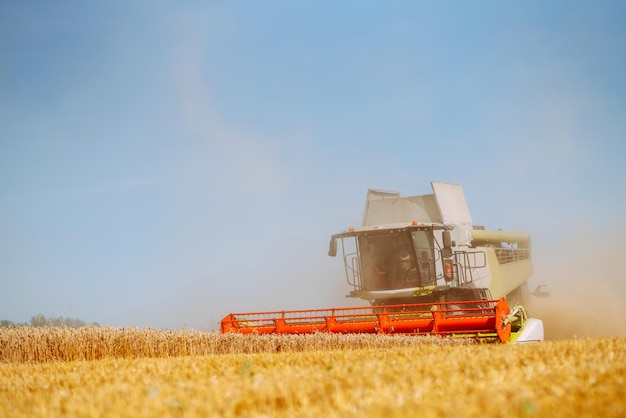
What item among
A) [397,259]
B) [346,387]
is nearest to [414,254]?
[397,259]

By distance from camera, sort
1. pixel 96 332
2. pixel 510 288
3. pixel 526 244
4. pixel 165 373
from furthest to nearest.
Answer: pixel 526 244, pixel 510 288, pixel 96 332, pixel 165 373

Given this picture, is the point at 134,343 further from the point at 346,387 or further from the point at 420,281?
the point at 346,387

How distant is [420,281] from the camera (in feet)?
44.2

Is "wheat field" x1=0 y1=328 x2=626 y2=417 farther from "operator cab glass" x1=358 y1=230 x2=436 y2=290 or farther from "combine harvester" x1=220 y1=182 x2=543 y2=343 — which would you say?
"operator cab glass" x1=358 y1=230 x2=436 y2=290

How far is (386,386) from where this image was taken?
3.93 metres

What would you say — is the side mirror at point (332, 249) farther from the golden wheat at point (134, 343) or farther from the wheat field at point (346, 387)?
the wheat field at point (346, 387)

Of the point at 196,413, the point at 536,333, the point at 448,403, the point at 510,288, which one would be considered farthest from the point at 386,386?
the point at 510,288

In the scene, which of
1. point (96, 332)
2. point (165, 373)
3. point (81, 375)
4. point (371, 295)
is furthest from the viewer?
point (371, 295)

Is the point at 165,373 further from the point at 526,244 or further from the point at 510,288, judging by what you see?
the point at 526,244

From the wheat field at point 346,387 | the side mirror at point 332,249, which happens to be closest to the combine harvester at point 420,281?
the side mirror at point 332,249

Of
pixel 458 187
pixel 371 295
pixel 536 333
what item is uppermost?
pixel 458 187

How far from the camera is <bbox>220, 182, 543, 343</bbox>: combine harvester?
1120 cm

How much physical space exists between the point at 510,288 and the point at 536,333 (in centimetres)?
527

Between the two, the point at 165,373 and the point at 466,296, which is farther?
the point at 466,296
